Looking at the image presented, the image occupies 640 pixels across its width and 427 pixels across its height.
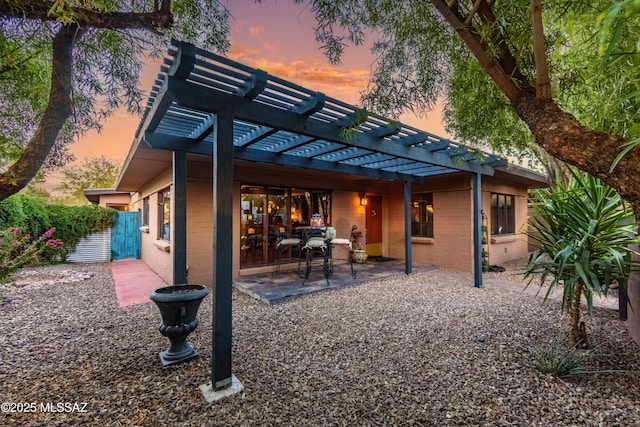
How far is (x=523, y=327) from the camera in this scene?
12.2ft

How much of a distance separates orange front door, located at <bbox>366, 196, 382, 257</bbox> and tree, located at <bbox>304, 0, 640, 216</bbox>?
248 inches

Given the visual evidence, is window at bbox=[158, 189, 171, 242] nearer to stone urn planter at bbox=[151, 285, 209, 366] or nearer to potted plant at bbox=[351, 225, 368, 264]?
stone urn planter at bbox=[151, 285, 209, 366]

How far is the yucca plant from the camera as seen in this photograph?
2.55 m

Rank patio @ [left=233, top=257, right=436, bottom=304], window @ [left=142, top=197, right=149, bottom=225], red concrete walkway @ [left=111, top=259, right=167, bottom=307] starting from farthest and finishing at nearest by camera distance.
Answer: window @ [left=142, top=197, right=149, bottom=225] → red concrete walkway @ [left=111, top=259, right=167, bottom=307] → patio @ [left=233, top=257, right=436, bottom=304]

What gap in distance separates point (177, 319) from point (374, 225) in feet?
24.8

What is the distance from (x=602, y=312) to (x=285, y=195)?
636 cm

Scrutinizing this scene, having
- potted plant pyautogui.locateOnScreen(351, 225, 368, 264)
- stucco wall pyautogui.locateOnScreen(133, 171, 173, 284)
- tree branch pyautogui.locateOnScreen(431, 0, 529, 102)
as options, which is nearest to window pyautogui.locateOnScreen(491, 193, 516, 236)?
potted plant pyautogui.locateOnScreen(351, 225, 368, 264)

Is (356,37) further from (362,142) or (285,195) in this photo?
(285,195)

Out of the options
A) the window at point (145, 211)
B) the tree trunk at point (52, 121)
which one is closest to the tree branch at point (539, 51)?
the tree trunk at point (52, 121)

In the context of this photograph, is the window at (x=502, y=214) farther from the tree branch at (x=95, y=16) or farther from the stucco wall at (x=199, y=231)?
the tree branch at (x=95, y=16)

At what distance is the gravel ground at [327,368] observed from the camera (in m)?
2.09

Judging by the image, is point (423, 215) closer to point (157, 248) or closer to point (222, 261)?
point (222, 261)

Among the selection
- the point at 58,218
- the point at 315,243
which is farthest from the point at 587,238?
the point at 58,218

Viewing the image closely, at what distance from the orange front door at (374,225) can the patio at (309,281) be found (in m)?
1.45
